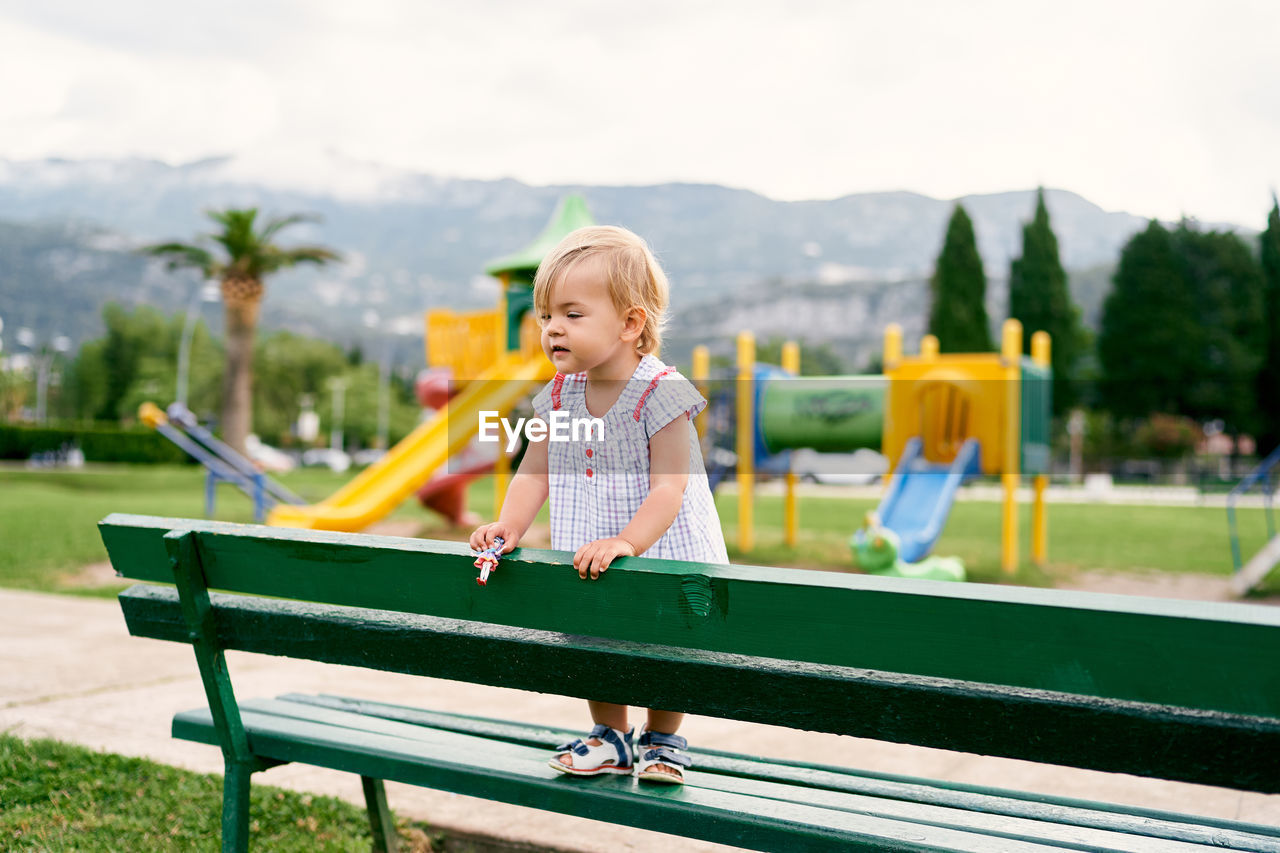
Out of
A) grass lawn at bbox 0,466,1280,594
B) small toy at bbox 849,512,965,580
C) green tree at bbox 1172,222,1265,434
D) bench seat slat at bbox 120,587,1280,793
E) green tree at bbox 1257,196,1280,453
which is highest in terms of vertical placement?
green tree at bbox 1172,222,1265,434

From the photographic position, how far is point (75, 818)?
3.10 metres

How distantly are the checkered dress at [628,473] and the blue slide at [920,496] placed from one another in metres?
8.72

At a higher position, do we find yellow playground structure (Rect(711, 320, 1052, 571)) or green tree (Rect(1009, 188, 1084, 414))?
green tree (Rect(1009, 188, 1084, 414))

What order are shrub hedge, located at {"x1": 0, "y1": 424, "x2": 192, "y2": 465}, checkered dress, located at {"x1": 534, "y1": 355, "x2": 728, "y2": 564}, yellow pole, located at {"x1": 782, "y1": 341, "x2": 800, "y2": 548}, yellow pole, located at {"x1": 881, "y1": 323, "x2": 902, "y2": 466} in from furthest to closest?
shrub hedge, located at {"x1": 0, "y1": 424, "x2": 192, "y2": 465}, yellow pole, located at {"x1": 782, "y1": 341, "x2": 800, "y2": 548}, yellow pole, located at {"x1": 881, "y1": 323, "x2": 902, "y2": 466}, checkered dress, located at {"x1": 534, "y1": 355, "x2": 728, "y2": 564}

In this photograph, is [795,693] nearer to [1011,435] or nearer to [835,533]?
[1011,435]

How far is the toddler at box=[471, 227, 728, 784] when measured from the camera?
216cm

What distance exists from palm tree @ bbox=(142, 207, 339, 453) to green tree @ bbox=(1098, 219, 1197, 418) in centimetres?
2136

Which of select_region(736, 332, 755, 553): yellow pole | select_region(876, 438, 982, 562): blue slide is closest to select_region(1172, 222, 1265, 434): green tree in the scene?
select_region(876, 438, 982, 562): blue slide

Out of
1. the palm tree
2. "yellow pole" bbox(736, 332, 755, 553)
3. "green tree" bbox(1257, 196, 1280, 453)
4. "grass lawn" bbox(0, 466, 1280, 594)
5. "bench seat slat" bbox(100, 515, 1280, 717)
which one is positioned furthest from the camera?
the palm tree

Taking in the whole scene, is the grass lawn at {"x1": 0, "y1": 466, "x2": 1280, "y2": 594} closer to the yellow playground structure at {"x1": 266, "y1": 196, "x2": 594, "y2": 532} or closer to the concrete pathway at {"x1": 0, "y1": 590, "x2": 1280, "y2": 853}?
the yellow playground structure at {"x1": 266, "y1": 196, "x2": 594, "y2": 532}

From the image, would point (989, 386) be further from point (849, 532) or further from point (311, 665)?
point (311, 665)

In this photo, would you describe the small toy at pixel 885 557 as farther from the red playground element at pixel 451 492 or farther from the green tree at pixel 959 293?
the green tree at pixel 959 293

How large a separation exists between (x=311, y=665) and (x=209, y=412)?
2541 inches

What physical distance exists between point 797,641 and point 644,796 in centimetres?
63
